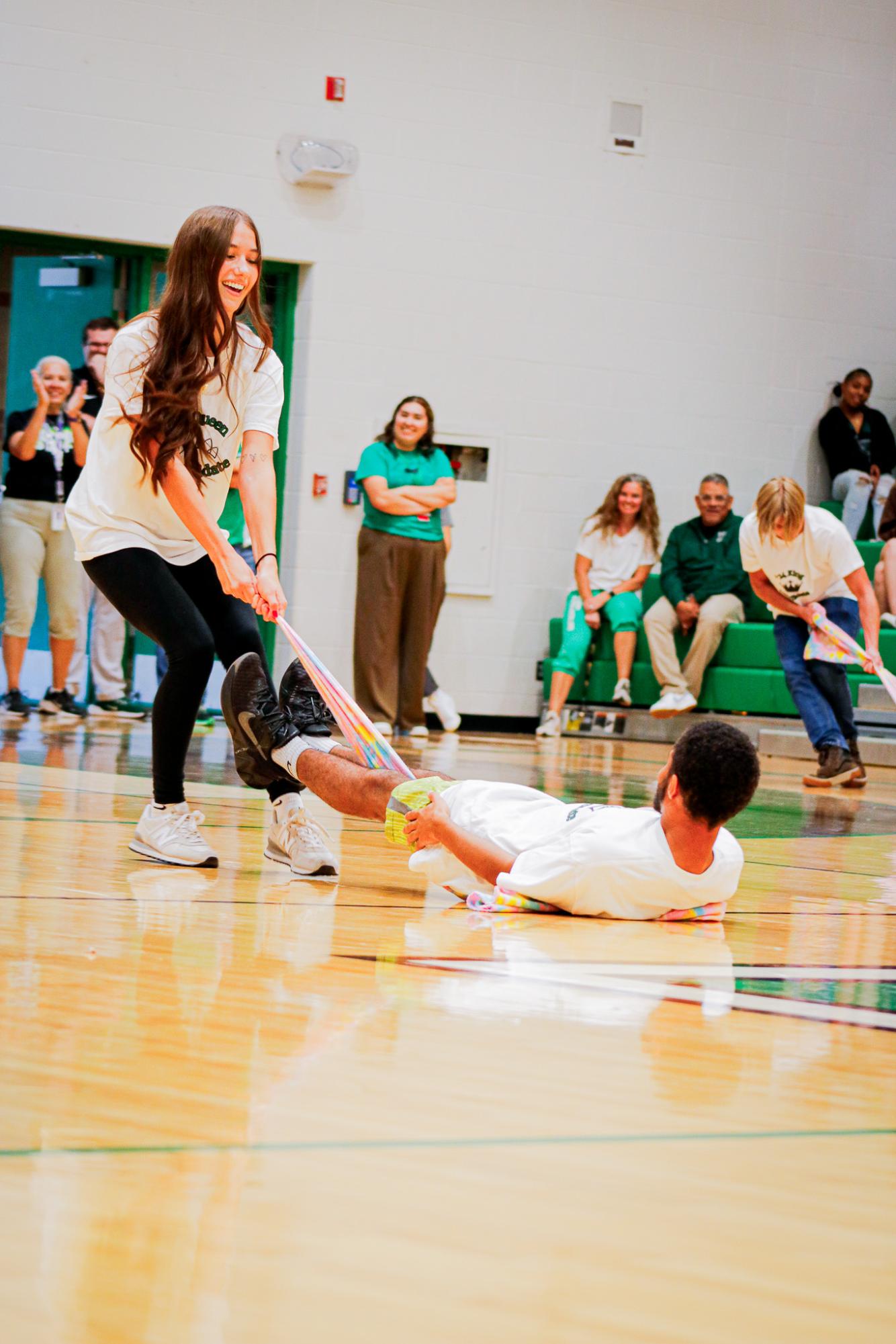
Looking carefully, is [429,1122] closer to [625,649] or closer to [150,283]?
[625,649]

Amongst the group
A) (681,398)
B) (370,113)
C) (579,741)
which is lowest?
(579,741)

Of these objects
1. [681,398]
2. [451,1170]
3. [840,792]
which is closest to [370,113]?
[681,398]

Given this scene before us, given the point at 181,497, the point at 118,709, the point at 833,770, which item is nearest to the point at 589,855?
the point at 181,497

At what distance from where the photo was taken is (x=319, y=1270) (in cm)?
100

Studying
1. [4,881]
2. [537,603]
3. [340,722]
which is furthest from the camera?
[537,603]

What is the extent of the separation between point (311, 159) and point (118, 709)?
3.15m

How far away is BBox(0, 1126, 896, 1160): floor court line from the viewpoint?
47.4 inches

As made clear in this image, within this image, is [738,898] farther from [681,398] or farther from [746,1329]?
[681,398]

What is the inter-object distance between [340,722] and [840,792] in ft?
11.5

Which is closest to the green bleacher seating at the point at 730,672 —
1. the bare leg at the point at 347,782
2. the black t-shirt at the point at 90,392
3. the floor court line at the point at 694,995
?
the black t-shirt at the point at 90,392

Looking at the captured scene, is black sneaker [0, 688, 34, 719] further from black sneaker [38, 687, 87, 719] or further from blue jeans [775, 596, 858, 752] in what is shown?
blue jeans [775, 596, 858, 752]

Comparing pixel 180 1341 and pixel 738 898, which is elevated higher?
pixel 180 1341

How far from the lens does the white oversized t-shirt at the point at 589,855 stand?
8.30ft

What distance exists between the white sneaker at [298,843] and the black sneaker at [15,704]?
470 centimetres
